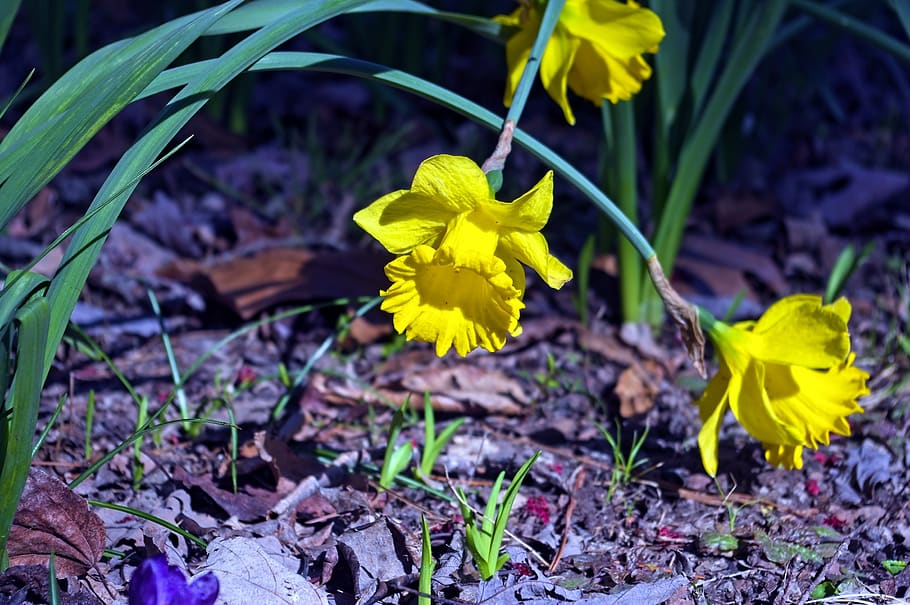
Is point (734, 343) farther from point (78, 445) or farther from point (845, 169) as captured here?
point (845, 169)

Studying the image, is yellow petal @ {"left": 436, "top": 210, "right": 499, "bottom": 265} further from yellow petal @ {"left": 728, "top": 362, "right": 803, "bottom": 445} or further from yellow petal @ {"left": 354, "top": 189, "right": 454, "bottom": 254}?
yellow petal @ {"left": 728, "top": 362, "right": 803, "bottom": 445}

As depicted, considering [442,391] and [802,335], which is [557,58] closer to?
[802,335]

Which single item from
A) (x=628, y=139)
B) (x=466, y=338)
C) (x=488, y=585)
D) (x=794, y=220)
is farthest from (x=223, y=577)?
(x=794, y=220)

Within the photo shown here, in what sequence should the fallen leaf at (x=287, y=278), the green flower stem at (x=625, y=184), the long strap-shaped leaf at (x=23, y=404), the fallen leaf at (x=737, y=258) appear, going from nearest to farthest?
the long strap-shaped leaf at (x=23, y=404), the green flower stem at (x=625, y=184), the fallen leaf at (x=287, y=278), the fallen leaf at (x=737, y=258)

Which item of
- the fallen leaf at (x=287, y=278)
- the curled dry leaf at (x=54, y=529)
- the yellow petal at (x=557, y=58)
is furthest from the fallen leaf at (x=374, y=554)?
the fallen leaf at (x=287, y=278)

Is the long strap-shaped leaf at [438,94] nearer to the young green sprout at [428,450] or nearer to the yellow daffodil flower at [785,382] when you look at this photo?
the yellow daffodil flower at [785,382]

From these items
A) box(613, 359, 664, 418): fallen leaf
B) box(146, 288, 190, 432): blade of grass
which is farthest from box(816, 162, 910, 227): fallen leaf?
box(146, 288, 190, 432): blade of grass

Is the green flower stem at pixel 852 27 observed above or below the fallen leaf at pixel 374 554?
above

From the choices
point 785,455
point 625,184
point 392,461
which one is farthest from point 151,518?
point 625,184
